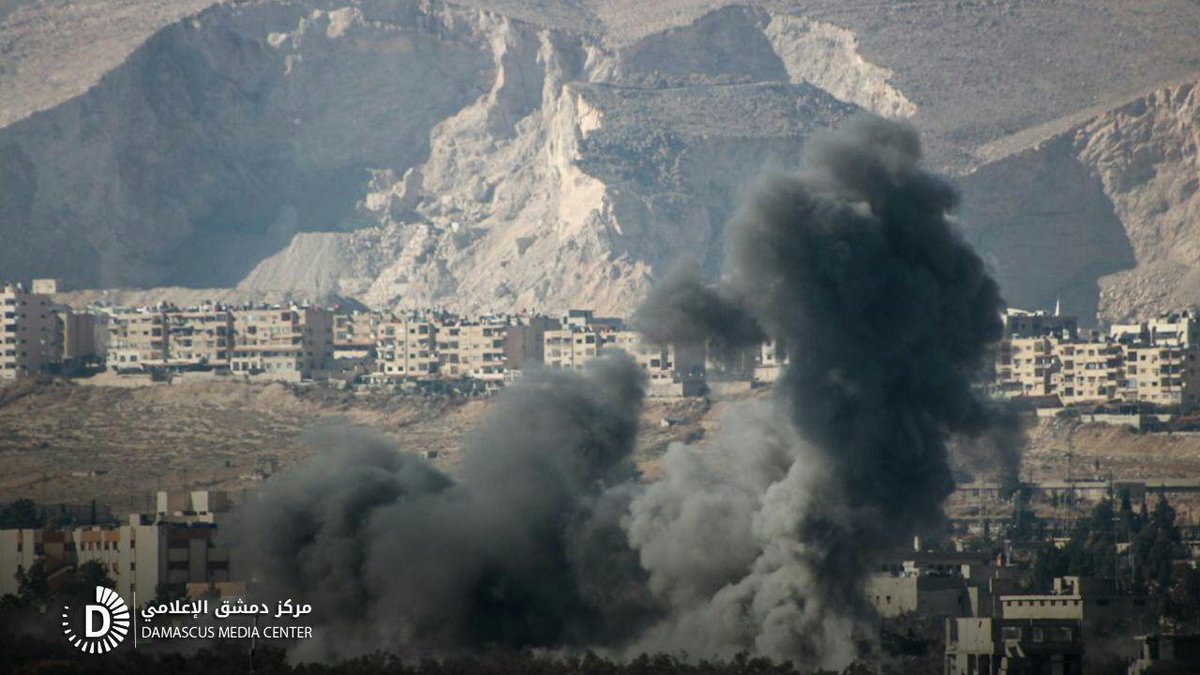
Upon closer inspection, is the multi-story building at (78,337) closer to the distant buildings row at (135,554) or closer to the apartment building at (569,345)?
the apartment building at (569,345)

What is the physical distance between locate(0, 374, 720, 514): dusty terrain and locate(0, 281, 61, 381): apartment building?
23.6 feet

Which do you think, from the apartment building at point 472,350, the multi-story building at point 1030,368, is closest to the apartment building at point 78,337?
the apartment building at point 472,350

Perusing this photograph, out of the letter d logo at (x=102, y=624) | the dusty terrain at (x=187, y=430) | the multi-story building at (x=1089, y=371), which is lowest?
the letter d logo at (x=102, y=624)

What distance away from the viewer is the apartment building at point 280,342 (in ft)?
628

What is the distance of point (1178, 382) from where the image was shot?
575 ft

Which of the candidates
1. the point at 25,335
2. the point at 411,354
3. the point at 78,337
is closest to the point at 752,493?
the point at 25,335

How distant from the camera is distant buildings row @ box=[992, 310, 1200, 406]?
575 ft

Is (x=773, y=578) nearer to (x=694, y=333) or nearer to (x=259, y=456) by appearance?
(x=694, y=333)

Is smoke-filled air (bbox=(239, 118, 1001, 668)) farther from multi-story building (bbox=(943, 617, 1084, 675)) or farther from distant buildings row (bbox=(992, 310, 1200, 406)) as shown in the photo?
distant buildings row (bbox=(992, 310, 1200, 406))

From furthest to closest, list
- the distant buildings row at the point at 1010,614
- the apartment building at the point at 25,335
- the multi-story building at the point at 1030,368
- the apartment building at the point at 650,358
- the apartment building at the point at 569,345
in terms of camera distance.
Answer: the apartment building at the point at 569,345, the apartment building at the point at 25,335, the multi-story building at the point at 1030,368, the apartment building at the point at 650,358, the distant buildings row at the point at 1010,614

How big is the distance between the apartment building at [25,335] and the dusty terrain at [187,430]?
→ 718 centimetres

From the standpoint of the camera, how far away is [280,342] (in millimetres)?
194875

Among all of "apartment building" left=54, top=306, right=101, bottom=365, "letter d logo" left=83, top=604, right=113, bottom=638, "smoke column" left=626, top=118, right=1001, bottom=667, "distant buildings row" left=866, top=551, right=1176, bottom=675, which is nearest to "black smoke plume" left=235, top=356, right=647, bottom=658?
"smoke column" left=626, top=118, right=1001, bottom=667

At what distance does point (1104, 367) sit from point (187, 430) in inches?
2062
